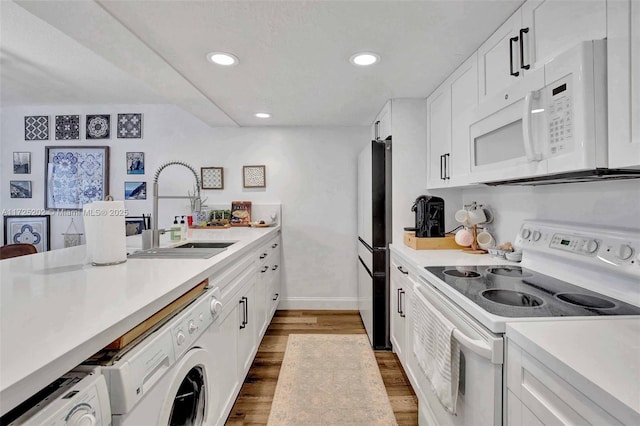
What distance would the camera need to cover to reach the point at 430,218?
2.12 m

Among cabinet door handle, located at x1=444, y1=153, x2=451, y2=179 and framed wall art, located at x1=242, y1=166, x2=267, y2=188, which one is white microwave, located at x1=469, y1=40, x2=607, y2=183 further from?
framed wall art, located at x1=242, y1=166, x2=267, y2=188

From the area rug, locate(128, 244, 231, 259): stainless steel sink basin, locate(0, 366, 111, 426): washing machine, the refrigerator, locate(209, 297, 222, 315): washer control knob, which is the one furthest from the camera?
the refrigerator

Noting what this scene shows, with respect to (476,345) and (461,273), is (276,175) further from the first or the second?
(476,345)

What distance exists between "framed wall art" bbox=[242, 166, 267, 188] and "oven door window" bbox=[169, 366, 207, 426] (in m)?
2.44

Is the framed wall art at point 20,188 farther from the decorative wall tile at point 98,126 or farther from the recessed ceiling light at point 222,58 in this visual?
the recessed ceiling light at point 222,58

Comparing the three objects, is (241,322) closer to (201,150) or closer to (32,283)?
(32,283)

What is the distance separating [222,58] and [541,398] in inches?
81.4

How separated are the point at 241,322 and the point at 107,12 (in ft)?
5.50

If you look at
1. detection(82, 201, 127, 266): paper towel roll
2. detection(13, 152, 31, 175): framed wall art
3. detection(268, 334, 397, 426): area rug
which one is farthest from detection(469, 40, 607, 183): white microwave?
detection(13, 152, 31, 175): framed wall art

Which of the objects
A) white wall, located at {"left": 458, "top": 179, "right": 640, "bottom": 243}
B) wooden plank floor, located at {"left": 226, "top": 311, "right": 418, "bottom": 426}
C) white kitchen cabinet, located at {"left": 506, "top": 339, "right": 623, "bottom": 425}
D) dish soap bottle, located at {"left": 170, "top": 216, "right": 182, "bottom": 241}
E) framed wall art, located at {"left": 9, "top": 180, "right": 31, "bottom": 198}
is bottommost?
wooden plank floor, located at {"left": 226, "top": 311, "right": 418, "bottom": 426}

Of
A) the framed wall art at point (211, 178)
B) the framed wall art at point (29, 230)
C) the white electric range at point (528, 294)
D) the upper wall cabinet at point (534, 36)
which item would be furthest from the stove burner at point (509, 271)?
the framed wall art at point (29, 230)

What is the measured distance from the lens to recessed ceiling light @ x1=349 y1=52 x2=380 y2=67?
1.71 meters

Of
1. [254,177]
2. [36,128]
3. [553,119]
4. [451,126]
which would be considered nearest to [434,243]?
[451,126]

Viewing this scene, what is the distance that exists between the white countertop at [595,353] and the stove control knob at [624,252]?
0.25 m
